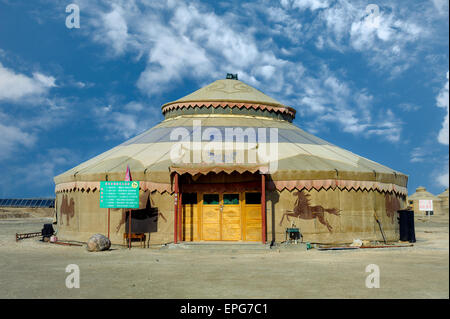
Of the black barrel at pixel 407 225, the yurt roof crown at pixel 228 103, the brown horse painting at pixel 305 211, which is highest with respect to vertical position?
the yurt roof crown at pixel 228 103

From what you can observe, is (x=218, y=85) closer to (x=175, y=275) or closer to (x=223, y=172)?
(x=223, y=172)

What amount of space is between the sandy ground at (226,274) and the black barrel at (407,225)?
127 inches

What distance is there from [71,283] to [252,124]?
44.9 ft

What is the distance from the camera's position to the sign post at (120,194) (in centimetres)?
1532

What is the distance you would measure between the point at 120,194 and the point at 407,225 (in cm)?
1124

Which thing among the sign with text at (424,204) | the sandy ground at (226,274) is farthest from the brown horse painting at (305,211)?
the sign with text at (424,204)

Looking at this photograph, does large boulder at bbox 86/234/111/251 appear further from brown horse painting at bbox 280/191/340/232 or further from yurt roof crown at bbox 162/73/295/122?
yurt roof crown at bbox 162/73/295/122

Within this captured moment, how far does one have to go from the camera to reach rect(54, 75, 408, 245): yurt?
15.6m

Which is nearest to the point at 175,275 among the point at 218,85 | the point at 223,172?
the point at 223,172
